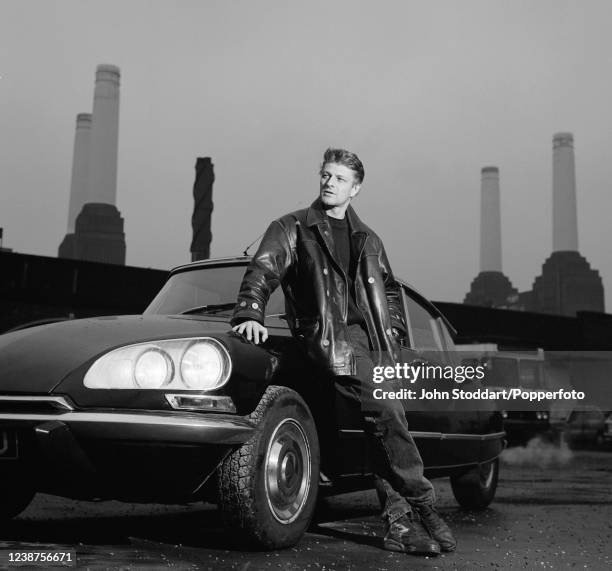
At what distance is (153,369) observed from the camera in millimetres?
3473

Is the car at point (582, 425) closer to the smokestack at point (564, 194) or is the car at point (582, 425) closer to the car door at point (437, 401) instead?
the car door at point (437, 401)

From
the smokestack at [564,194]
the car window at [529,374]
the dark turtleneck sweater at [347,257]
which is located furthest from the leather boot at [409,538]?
the smokestack at [564,194]

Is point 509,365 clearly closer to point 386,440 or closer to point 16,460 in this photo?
point 386,440

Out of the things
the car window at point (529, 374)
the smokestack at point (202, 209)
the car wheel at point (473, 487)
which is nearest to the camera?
the car wheel at point (473, 487)

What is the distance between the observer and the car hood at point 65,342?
11.2 ft

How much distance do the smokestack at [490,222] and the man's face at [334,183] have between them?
108238mm

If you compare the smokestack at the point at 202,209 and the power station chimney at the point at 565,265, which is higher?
the power station chimney at the point at 565,265

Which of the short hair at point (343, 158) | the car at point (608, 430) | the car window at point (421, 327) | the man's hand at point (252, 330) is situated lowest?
the car at point (608, 430)

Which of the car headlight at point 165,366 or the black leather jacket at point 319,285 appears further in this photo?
the black leather jacket at point 319,285

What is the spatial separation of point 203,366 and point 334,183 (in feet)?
3.61

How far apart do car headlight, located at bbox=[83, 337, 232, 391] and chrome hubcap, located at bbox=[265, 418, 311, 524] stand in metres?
0.39

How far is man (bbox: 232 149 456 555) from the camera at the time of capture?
152 inches

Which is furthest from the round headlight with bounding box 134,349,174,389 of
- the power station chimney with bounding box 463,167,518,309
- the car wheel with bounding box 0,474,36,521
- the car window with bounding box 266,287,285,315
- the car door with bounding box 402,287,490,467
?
the power station chimney with bounding box 463,167,518,309

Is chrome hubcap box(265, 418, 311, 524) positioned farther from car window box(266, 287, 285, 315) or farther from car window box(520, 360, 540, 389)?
car window box(520, 360, 540, 389)
